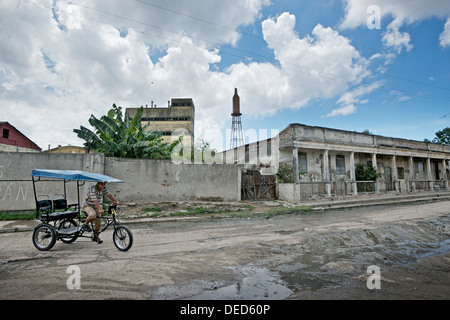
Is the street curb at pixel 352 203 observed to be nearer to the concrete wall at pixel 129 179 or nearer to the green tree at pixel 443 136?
the concrete wall at pixel 129 179

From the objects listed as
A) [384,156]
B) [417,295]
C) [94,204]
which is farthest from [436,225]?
[384,156]

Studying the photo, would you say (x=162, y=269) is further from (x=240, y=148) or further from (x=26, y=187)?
(x=240, y=148)

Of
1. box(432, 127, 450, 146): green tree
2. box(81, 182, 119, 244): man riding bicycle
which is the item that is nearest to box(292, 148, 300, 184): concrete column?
box(81, 182, 119, 244): man riding bicycle

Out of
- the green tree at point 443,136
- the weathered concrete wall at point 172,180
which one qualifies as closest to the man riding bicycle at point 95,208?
the weathered concrete wall at point 172,180

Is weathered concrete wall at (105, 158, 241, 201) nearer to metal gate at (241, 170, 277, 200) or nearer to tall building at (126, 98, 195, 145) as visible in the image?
metal gate at (241, 170, 277, 200)

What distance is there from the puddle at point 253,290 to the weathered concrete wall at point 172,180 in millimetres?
9681

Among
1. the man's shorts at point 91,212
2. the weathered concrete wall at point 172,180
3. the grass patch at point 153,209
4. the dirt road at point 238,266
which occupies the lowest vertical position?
the dirt road at point 238,266

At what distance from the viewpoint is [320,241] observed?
21.6 ft

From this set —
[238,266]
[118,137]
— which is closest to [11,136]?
[118,137]

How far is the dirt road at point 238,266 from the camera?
3480 mm

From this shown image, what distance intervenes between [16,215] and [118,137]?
19.5ft

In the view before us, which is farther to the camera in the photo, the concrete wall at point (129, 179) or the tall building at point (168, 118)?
the tall building at point (168, 118)

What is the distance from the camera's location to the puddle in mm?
Result: 3350

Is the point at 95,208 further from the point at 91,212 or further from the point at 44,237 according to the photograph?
the point at 44,237
